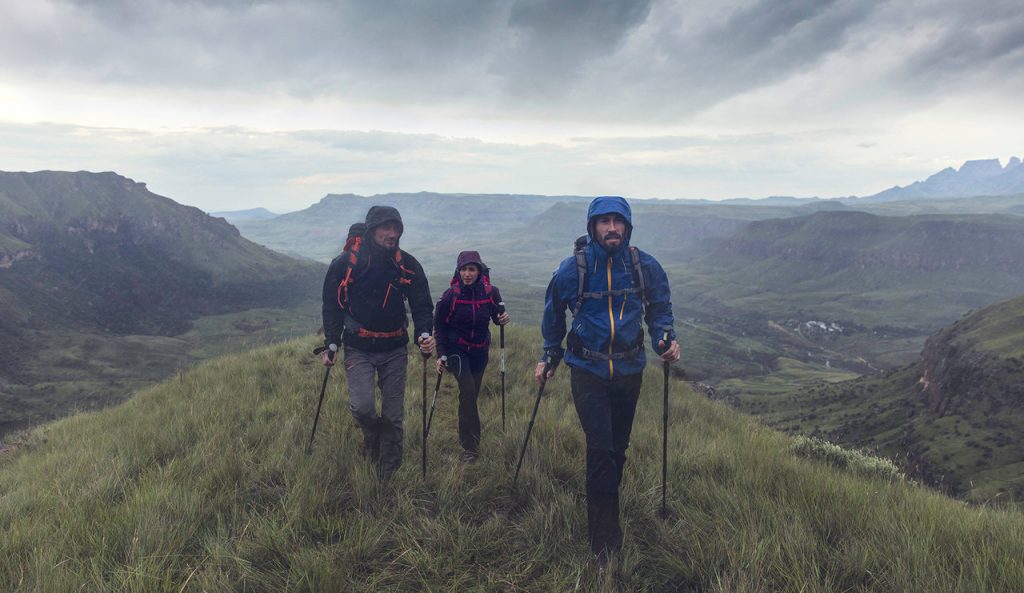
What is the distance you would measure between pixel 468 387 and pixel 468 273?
152cm

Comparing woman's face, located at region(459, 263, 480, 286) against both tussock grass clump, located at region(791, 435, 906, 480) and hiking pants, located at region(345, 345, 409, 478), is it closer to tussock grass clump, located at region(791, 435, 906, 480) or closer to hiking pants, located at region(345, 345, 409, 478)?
hiking pants, located at region(345, 345, 409, 478)

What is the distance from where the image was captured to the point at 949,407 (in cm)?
9906

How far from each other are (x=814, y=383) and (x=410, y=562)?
16845cm

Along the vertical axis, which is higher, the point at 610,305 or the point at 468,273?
the point at 468,273

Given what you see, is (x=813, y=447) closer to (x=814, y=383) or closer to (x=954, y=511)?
(x=954, y=511)

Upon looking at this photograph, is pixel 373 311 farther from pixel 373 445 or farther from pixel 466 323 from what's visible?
pixel 373 445

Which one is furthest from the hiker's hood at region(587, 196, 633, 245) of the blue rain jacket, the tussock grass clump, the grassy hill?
the tussock grass clump

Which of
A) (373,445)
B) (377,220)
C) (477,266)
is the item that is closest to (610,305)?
(477,266)

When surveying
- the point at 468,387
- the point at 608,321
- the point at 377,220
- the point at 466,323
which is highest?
the point at 377,220

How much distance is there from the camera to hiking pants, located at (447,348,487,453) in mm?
6109

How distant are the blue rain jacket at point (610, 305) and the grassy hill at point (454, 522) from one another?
1327 millimetres

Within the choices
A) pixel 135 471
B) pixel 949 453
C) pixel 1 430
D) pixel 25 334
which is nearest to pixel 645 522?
pixel 135 471

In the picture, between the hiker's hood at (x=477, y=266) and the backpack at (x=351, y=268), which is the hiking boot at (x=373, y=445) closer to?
the backpack at (x=351, y=268)

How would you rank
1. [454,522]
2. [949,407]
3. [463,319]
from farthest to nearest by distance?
[949,407], [463,319], [454,522]
